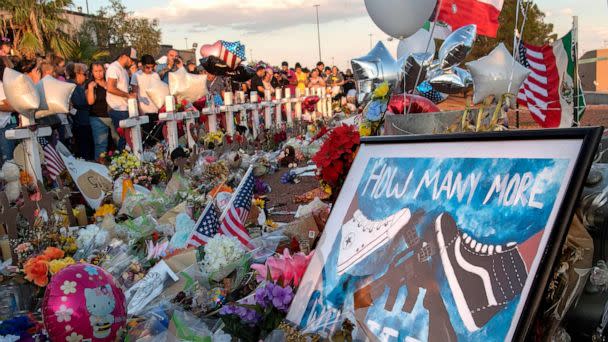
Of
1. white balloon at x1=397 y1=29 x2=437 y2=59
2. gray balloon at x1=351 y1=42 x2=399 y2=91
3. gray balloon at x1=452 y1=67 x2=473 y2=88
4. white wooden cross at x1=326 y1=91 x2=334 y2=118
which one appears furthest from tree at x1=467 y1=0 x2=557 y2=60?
gray balloon at x1=452 y1=67 x2=473 y2=88

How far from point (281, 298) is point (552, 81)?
29.7 feet

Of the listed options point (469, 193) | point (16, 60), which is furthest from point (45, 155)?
point (469, 193)

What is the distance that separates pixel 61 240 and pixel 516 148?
10.8 ft

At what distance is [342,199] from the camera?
8.92 ft

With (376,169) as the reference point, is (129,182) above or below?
below

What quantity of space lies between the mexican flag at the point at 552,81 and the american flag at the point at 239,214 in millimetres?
7142

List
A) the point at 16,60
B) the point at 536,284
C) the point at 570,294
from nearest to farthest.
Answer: the point at 536,284
the point at 570,294
the point at 16,60

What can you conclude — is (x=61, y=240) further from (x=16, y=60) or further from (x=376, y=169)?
(x=16, y=60)

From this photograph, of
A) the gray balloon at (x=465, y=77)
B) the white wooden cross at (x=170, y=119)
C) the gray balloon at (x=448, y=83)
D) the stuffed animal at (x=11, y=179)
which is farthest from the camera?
the white wooden cross at (x=170, y=119)

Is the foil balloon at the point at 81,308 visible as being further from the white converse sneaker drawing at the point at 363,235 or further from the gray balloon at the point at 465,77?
the gray balloon at the point at 465,77

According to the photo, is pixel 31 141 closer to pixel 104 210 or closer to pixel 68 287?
pixel 104 210

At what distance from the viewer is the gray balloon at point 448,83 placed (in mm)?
7906

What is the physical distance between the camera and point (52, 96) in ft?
21.1

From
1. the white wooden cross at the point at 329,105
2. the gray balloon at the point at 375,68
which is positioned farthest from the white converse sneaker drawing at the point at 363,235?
the white wooden cross at the point at 329,105
